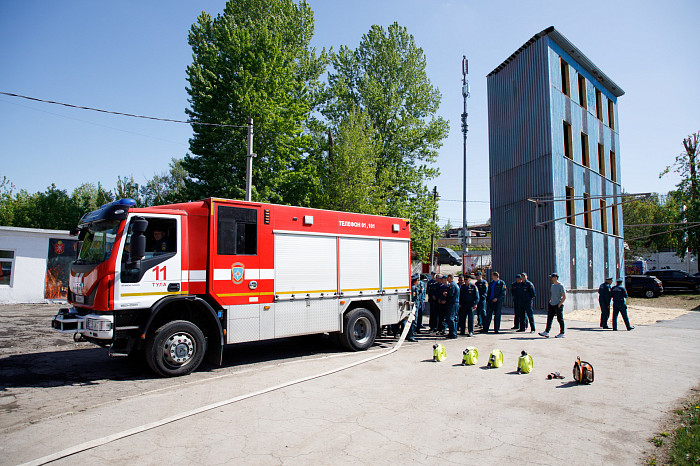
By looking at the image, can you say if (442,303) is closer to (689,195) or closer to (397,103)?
(397,103)

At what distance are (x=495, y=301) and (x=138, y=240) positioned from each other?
10.6m

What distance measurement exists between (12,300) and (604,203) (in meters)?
31.6

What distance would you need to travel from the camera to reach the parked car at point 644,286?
2798cm

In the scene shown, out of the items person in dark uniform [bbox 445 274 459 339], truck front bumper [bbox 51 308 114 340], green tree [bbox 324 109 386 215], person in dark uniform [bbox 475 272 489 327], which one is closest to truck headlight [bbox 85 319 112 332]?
truck front bumper [bbox 51 308 114 340]

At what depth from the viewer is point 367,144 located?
23188 mm

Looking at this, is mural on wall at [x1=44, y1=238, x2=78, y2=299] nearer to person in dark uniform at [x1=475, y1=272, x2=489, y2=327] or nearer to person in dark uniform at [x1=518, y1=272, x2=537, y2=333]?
person in dark uniform at [x1=475, y1=272, x2=489, y2=327]

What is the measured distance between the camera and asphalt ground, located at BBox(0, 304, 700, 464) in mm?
4473

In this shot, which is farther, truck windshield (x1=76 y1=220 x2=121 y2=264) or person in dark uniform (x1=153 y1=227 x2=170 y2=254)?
person in dark uniform (x1=153 y1=227 x2=170 y2=254)

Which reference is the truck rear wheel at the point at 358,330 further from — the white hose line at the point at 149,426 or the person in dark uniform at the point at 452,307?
the person in dark uniform at the point at 452,307

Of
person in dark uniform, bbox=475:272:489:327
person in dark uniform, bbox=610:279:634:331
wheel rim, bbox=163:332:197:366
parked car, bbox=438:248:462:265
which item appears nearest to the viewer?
wheel rim, bbox=163:332:197:366

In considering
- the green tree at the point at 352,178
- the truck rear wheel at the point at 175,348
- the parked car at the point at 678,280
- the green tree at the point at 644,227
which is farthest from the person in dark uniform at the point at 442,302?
the green tree at the point at 644,227

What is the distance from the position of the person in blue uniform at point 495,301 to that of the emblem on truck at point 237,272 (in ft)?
27.9

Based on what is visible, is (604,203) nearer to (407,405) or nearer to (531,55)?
(531,55)

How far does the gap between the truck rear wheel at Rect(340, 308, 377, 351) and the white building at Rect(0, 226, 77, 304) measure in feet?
50.7
